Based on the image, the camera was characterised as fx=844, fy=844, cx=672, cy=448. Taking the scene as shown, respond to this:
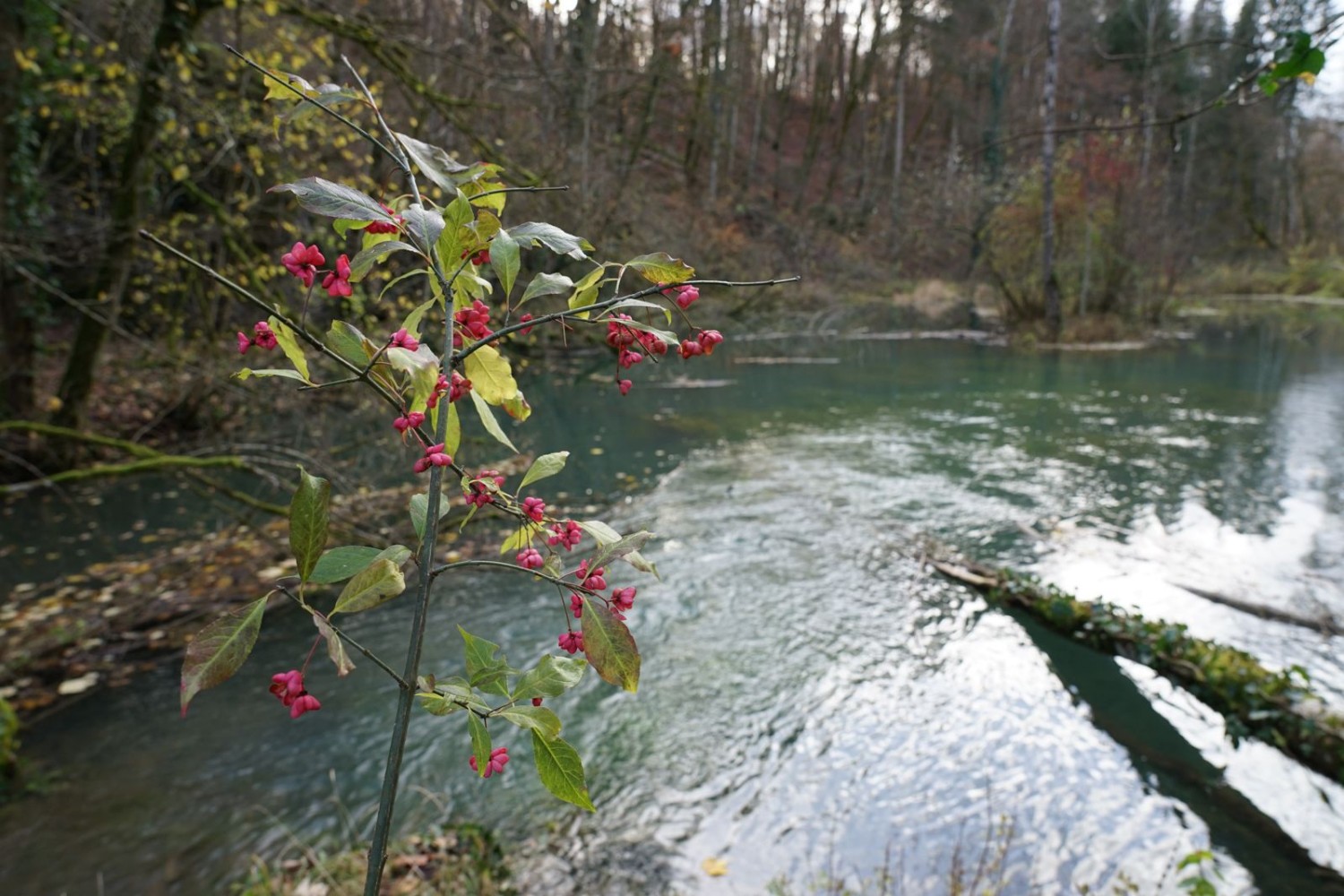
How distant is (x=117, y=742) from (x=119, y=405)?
5.83m

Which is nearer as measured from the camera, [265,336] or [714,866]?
[265,336]

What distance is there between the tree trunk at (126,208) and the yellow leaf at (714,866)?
13.7 feet

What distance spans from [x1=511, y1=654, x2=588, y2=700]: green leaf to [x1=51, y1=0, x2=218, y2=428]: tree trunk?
16.0 ft

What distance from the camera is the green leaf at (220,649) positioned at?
2.05 ft

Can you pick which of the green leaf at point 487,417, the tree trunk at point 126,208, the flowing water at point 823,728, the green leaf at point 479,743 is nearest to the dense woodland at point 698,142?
the tree trunk at point 126,208

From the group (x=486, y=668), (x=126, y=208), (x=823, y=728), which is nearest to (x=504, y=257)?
(x=486, y=668)

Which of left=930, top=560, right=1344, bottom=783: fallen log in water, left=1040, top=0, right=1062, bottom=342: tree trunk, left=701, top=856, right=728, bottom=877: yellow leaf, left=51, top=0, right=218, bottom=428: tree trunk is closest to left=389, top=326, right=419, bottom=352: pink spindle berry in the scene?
left=701, top=856, right=728, bottom=877: yellow leaf

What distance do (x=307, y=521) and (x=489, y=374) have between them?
22 centimetres

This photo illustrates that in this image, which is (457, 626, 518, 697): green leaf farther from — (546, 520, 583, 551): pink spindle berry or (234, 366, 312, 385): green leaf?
(234, 366, 312, 385): green leaf

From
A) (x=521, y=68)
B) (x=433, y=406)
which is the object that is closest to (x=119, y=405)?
(x=521, y=68)

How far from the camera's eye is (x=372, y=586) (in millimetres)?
722

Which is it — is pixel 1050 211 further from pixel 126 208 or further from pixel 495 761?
pixel 495 761

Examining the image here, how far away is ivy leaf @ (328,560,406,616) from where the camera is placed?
2.31ft

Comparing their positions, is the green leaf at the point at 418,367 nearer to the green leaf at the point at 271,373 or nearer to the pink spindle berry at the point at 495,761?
the green leaf at the point at 271,373
